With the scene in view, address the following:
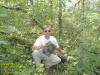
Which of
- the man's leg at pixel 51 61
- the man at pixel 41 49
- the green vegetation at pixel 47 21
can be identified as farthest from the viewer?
the green vegetation at pixel 47 21

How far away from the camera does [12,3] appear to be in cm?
686

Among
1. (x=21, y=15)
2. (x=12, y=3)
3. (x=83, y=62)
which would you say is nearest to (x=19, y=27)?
(x=21, y=15)

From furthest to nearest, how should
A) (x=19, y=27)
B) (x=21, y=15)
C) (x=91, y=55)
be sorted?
1. (x=21, y=15)
2. (x=19, y=27)
3. (x=91, y=55)

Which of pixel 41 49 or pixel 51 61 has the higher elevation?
pixel 41 49

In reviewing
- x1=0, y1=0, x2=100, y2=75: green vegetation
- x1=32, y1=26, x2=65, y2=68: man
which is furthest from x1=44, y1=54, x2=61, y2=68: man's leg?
x1=0, y1=0, x2=100, y2=75: green vegetation

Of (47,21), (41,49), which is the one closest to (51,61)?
(41,49)

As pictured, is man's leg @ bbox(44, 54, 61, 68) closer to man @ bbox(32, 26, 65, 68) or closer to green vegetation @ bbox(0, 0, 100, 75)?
man @ bbox(32, 26, 65, 68)

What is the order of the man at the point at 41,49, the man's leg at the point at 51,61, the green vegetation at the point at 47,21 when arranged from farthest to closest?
the green vegetation at the point at 47,21
the man's leg at the point at 51,61
the man at the point at 41,49

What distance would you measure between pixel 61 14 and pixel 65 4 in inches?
22.0

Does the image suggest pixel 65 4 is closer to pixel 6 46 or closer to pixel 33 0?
pixel 33 0

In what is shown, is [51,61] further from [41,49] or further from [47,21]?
[47,21]

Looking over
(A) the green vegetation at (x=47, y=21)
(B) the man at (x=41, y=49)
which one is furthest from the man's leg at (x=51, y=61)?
(A) the green vegetation at (x=47, y=21)

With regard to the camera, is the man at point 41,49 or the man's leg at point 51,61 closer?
the man at point 41,49

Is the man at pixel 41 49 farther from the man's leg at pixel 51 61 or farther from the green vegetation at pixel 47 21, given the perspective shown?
the green vegetation at pixel 47 21
